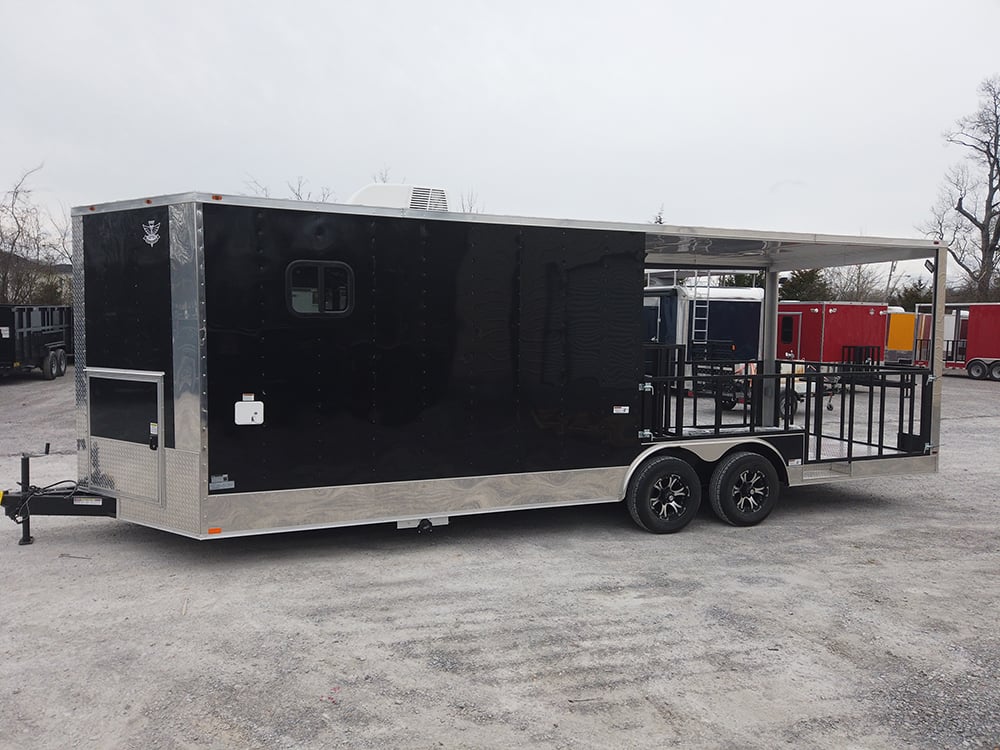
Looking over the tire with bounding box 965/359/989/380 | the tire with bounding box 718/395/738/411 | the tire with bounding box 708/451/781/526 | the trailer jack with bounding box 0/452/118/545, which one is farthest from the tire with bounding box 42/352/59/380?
the tire with bounding box 965/359/989/380

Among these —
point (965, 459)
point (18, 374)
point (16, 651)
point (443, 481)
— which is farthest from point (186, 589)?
point (18, 374)

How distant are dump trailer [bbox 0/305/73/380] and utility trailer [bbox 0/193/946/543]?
592 inches

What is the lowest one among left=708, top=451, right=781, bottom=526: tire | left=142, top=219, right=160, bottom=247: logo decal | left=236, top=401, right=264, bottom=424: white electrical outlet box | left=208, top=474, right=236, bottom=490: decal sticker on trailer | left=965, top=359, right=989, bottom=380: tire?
left=708, top=451, right=781, bottom=526: tire

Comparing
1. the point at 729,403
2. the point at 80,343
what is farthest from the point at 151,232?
the point at 729,403

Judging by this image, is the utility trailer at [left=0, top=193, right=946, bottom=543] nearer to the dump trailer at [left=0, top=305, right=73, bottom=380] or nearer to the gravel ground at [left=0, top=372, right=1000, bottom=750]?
the gravel ground at [left=0, top=372, right=1000, bottom=750]

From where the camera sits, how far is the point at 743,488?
7328 mm

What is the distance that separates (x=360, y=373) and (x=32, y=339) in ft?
58.5

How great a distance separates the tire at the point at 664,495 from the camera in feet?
22.4

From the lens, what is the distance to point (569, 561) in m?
6.16

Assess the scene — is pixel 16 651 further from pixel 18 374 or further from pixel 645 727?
pixel 18 374

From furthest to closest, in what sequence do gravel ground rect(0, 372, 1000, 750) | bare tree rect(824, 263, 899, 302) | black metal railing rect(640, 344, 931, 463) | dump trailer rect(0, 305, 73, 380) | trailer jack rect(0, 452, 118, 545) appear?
1. bare tree rect(824, 263, 899, 302)
2. dump trailer rect(0, 305, 73, 380)
3. black metal railing rect(640, 344, 931, 463)
4. trailer jack rect(0, 452, 118, 545)
5. gravel ground rect(0, 372, 1000, 750)

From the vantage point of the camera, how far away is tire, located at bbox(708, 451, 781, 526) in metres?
7.18

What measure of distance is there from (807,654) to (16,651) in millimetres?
4477

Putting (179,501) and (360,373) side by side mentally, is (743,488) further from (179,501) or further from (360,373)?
(179,501)
